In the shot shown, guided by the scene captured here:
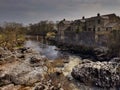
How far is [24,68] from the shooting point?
113ft

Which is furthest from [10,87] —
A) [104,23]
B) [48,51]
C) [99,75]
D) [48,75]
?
[104,23]

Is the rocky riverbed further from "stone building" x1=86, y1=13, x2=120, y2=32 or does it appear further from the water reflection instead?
"stone building" x1=86, y1=13, x2=120, y2=32

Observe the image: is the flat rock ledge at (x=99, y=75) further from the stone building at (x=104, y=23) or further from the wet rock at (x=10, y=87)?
the stone building at (x=104, y=23)

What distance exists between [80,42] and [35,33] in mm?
67082

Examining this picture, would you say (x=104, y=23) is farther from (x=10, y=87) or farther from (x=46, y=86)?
(x=10, y=87)

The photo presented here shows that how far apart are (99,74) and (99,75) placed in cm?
19

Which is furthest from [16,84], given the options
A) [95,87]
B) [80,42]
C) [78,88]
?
[80,42]

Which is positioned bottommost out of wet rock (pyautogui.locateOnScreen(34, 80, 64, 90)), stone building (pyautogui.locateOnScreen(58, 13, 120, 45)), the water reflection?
the water reflection

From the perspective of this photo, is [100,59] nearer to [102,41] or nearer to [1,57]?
[102,41]

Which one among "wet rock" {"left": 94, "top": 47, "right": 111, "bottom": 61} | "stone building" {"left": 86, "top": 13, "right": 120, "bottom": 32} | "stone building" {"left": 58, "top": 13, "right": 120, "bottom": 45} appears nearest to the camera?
"wet rock" {"left": 94, "top": 47, "right": 111, "bottom": 61}

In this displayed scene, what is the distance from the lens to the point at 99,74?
42.6 meters

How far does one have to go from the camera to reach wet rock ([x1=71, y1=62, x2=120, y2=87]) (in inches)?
1625

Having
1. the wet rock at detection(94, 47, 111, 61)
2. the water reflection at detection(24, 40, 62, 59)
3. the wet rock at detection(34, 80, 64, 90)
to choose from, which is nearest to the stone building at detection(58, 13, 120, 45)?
the wet rock at detection(94, 47, 111, 61)

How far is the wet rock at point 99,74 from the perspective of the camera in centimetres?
4128
